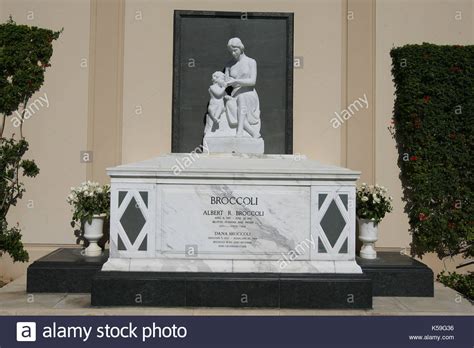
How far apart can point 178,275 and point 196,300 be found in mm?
297

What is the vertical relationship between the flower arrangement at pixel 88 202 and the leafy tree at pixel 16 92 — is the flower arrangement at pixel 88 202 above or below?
below

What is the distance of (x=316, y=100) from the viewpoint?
7.03 meters

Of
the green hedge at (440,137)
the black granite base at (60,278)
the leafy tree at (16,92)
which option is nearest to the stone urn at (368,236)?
the green hedge at (440,137)

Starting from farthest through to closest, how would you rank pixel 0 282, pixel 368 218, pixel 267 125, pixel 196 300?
1. pixel 267 125
2. pixel 0 282
3. pixel 368 218
4. pixel 196 300

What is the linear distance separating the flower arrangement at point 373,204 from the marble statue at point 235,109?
1.41 meters

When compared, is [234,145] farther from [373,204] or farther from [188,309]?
[188,309]

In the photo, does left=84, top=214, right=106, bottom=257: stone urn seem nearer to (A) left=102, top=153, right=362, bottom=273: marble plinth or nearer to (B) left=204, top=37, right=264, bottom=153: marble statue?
Answer: (A) left=102, top=153, right=362, bottom=273: marble plinth

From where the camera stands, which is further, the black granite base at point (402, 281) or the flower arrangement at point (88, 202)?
the flower arrangement at point (88, 202)

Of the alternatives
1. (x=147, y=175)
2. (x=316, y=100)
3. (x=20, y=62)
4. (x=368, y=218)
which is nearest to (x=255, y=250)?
(x=147, y=175)

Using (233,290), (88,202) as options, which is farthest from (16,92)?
(233,290)

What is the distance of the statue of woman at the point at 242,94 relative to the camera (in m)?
6.40

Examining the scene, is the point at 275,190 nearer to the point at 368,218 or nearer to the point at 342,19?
the point at 368,218

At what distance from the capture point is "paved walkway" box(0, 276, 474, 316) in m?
4.64

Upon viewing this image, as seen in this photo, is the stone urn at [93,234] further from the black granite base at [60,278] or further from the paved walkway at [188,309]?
the paved walkway at [188,309]
